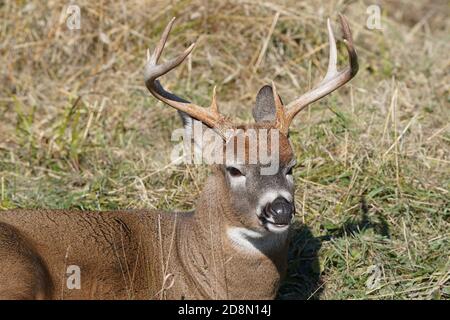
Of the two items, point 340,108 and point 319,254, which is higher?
point 340,108

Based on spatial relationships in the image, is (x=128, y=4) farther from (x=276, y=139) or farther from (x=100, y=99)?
(x=276, y=139)

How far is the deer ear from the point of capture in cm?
530

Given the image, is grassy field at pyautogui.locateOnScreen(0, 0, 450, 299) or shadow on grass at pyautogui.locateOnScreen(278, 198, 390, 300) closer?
shadow on grass at pyautogui.locateOnScreen(278, 198, 390, 300)

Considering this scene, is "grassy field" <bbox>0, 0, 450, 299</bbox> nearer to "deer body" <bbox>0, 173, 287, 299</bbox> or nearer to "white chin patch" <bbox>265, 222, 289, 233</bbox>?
"deer body" <bbox>0, 173, 287, 299</bbox>

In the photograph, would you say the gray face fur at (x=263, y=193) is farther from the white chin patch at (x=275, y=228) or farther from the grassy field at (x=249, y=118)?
the grassy field at (x=249, y=118)

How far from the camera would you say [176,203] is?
20.3ft

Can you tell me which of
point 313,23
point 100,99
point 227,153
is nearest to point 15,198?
point 100,99

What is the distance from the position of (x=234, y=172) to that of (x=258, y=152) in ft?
0.58

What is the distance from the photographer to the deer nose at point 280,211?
4.43m

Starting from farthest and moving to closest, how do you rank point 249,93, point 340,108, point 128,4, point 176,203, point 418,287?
point 128,4 → point 249,93 → point 340,108 → point 176,203 → point 418,287

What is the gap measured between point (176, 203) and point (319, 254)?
3.53 feet

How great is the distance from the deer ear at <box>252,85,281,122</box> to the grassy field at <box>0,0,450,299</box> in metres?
0.98

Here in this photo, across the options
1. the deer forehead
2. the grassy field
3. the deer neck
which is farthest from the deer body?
the grassy field

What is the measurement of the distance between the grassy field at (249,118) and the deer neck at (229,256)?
2.40ft
